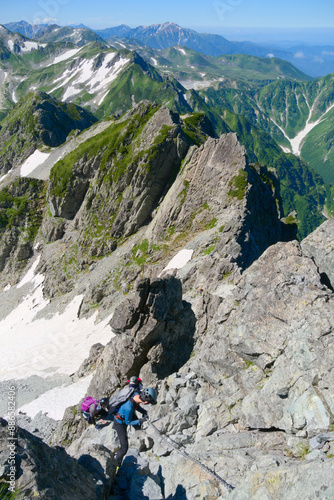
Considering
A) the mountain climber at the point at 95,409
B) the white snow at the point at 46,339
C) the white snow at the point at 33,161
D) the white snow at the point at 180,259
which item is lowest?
the white snow at the point at 46,339

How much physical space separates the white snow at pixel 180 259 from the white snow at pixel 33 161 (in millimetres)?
82037

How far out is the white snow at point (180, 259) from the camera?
46562 mm

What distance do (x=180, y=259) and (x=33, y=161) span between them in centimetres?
9216

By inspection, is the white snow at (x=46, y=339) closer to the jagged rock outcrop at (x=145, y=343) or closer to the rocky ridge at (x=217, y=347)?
the rocky ridge at (x=217, y=347)

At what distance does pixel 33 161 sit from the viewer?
11688 cm

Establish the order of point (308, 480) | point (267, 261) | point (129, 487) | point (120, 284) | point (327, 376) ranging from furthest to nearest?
1. point (120, 284)
2. point (267, 261)
3. point (327, 376)
4. point (129, 487)
5. point (308, 480)

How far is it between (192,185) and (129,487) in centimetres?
4944

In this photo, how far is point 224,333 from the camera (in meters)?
19.7

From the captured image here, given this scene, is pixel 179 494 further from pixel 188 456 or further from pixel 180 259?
pixel 180 259

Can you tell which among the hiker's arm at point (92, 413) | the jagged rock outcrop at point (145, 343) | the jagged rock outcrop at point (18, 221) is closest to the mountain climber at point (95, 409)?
the hiker's arm at point (92, 413)

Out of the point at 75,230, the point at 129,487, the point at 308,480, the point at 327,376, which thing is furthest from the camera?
the point at 75,230

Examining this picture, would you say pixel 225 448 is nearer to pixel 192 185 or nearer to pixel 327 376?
pixel 327 376

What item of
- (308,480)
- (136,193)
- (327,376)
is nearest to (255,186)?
(136,193)

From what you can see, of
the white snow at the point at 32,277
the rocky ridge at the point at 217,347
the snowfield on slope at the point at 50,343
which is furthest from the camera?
the white snow at the point at 32,277
